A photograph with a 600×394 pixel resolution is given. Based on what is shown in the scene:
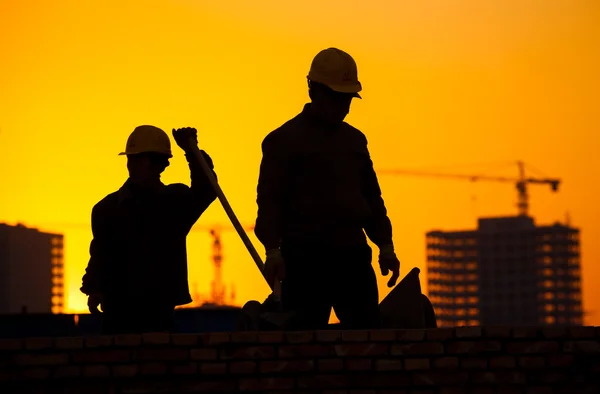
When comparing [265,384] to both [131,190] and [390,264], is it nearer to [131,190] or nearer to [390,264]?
[390,264]

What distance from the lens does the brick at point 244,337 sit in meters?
11.4

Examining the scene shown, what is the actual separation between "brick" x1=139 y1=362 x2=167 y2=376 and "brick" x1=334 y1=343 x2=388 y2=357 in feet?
3.11

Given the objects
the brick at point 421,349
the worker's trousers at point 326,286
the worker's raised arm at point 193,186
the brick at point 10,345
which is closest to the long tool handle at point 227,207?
the worker's raised arm at point 193,186

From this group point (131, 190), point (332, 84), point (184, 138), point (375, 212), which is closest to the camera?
point (332, 84)

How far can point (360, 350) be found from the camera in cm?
1138

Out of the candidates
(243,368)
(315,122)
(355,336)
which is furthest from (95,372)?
(315,122)

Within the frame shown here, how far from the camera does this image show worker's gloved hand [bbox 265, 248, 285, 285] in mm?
12094

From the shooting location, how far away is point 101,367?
11.4 metres

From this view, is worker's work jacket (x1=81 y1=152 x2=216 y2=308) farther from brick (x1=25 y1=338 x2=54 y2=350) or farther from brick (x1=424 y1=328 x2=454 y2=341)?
brick (x1=424 y1=328 x2=454 y2=341)

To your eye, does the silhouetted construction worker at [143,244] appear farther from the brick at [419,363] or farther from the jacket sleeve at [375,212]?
the brick at [419,363]

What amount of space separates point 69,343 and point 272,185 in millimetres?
1687

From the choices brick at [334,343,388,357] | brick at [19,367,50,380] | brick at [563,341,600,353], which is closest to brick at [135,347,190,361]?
brick at [19,367,50,380]

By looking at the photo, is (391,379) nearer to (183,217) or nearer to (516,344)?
(516,344)

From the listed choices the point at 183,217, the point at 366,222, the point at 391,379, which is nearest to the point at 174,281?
the point at 183,217
